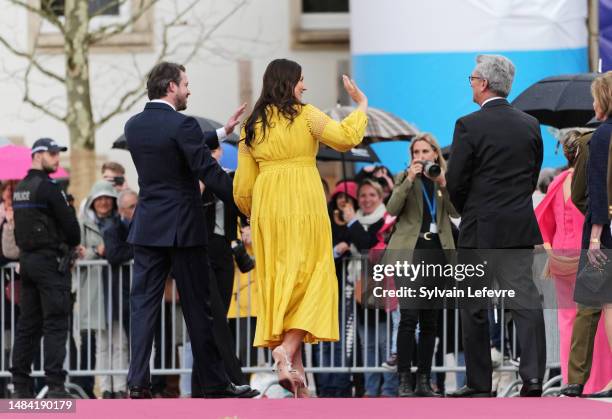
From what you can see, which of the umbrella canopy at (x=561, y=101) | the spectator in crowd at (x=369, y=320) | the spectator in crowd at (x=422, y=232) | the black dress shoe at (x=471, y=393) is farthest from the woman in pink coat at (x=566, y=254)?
the spectator in crowd at (x=369, y=320)

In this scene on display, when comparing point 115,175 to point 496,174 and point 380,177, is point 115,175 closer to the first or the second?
point 380,177

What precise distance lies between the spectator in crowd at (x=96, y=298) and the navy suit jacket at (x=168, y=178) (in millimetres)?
3396

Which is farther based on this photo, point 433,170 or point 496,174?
point 433,170

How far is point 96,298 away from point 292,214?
3899mm

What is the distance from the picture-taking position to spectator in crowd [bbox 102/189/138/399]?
14242 millimetres

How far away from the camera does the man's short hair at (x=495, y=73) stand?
11.1 meters

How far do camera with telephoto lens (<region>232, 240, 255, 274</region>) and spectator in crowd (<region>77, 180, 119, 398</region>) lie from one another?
1.87 meters

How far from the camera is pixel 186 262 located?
11.0 meters

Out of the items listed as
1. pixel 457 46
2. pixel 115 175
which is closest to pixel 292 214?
pixel 115 175

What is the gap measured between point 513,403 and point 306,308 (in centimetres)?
138

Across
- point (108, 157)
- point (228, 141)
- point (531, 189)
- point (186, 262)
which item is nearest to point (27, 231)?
point (228, 141)

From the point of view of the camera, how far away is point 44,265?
1370 cm

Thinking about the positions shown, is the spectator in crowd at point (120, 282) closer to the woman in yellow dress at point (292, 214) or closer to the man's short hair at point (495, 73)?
the woman in yellow dress at point (292, 214)

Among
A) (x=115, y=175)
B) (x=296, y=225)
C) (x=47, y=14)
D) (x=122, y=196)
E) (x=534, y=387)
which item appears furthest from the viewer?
(x=47, y=14)
